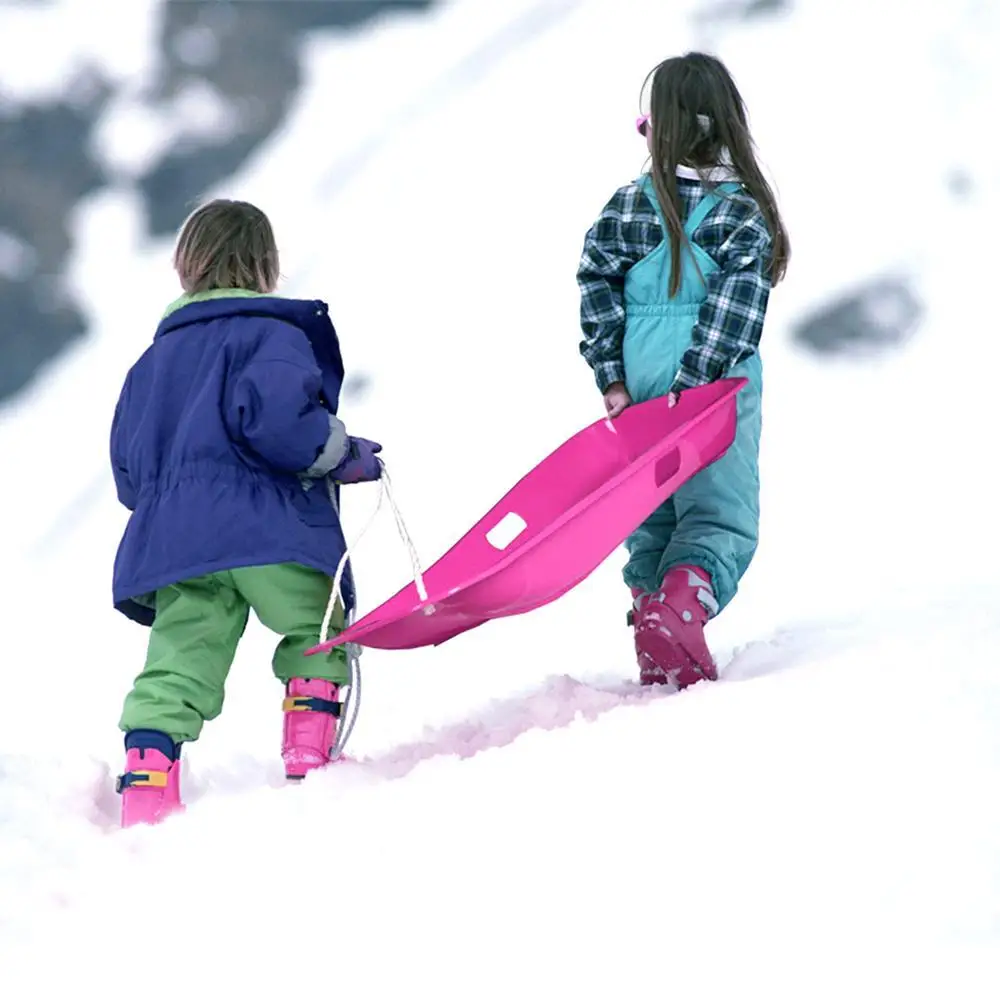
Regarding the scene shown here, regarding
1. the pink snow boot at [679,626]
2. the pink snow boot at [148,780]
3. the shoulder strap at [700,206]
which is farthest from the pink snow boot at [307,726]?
the shoulder strap at [700,206]

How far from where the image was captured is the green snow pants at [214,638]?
1.57 m

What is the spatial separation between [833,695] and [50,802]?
2.75 ft

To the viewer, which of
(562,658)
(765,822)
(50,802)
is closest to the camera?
(765,822)

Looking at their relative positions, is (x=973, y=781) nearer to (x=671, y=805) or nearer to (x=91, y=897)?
(x=671, y=805)

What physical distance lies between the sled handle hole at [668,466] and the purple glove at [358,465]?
35 cm

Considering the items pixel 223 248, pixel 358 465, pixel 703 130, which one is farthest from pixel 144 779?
pixel 703 130

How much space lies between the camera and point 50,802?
151cm

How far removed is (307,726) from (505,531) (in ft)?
1.20

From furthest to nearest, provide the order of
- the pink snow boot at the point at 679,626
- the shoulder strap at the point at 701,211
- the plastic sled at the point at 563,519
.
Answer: the shoulder strap at the point at 701,211 < the pink snow boot at the point at 679,626 < the plastic sled at the point at 563,519

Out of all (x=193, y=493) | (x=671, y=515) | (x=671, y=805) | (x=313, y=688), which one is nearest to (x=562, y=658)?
(x=671, y=515)

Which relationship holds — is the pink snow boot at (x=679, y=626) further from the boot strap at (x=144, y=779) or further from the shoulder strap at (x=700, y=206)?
the boot strap at (x=144, y=779)

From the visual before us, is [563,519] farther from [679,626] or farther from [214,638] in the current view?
[214,638]

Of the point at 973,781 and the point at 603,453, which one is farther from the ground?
the point at 603,453

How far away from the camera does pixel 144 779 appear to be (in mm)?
1523
